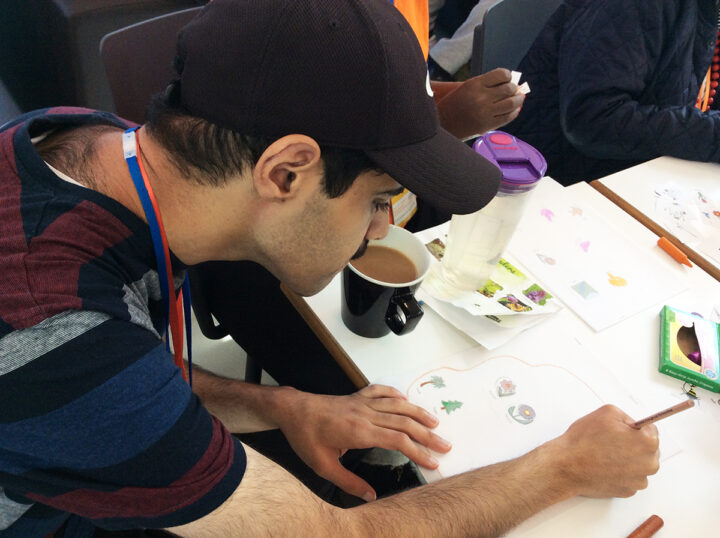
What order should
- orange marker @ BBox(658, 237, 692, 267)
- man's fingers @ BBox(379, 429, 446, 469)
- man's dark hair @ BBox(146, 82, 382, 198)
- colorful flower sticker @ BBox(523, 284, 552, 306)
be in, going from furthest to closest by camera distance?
1. orange marker @ BBox(658, 237, 692, 267)
2. colorful flower sticker @ BBox(523, 284, 552, 306)
3. man's fingers @ BBox(379, 429, 446, 469)
4. man's dark hair @ BBox(146, 82, 382, 198)

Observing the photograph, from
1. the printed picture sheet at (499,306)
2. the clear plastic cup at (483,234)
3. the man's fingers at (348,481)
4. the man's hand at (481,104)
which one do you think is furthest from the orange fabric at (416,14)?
the man's fingers at (348,481)

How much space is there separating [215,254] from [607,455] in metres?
0.60

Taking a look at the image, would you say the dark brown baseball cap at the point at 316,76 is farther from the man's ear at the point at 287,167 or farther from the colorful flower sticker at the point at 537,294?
the colorful flower sticker at the point at 537,294

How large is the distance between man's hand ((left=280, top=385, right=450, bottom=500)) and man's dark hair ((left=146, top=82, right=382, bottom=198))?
0.32 metres

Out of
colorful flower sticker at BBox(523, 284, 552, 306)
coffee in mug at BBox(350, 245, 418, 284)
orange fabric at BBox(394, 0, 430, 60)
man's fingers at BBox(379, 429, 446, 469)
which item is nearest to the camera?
man's fingers at BBox(379, 429, 446, 469)

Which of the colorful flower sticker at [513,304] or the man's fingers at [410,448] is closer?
the man's fingers at [410,448]

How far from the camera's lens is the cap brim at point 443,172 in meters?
0.55

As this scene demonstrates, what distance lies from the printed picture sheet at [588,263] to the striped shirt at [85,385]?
2.15 ft

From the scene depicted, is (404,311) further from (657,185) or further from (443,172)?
(657,185)

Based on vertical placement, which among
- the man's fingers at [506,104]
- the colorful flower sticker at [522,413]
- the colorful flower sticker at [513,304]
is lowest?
the colorful flower sticker at [522,413]

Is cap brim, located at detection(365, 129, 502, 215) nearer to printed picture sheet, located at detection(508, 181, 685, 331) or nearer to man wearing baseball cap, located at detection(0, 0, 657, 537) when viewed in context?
man wearing baseball cap, located at detection(0, 0, 657, 537)

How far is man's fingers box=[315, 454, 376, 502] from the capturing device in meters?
0.71

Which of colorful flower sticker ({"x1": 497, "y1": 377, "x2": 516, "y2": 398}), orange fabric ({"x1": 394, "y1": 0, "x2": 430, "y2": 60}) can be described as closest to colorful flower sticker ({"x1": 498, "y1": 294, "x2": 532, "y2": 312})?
colorful flower sticker ({"x1": 497, "y1": 377, "x2": 516, "y2": 398})

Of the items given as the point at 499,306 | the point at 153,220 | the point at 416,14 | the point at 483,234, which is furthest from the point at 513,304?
the point at 416,14
